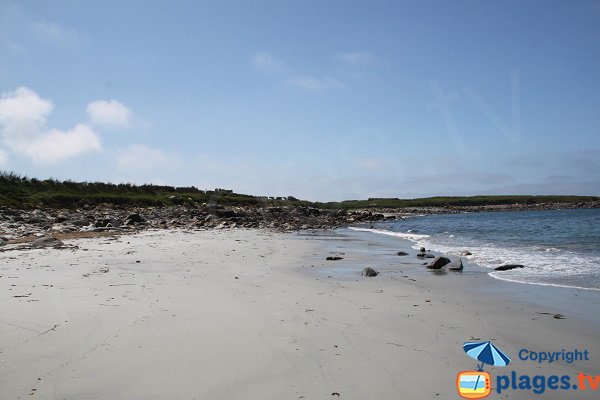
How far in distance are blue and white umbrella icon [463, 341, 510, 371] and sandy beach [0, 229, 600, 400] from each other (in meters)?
0.12

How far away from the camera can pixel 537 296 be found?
8.11 m

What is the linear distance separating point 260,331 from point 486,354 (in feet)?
9.07

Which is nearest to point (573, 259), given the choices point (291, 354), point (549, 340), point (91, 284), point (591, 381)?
point (549, 340)

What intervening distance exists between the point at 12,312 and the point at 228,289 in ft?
11.7

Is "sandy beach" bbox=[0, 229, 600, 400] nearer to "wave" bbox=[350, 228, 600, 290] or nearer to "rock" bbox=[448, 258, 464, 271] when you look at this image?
"wave" bbox=[350, 228, 600, 290]

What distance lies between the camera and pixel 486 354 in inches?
185

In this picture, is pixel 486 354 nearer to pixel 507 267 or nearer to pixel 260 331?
pixel 260 331

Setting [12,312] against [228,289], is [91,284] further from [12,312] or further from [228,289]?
[228,289]

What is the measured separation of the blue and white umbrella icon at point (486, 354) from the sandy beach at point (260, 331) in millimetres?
115

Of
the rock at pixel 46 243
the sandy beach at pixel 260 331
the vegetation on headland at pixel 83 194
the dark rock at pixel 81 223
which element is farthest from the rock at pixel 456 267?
the vegetation on headland at pixel 83 194

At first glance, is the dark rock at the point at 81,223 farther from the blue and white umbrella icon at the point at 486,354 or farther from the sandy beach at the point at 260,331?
the blue and white umbrella icon at the point at 486,354

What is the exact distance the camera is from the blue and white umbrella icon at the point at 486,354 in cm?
451

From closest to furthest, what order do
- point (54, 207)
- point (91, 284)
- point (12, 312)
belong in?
point (12, 312) < point (91, 284) < point (54, 207)

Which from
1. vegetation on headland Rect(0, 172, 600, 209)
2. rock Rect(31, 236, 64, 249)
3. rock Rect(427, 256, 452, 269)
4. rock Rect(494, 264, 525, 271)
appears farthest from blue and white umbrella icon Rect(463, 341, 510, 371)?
vegetation on headland Rect(0, 172, 600, 209)
